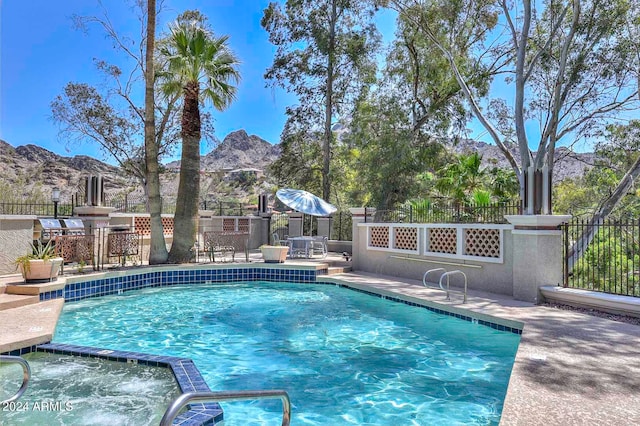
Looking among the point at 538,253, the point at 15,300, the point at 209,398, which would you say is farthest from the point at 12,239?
the point at 538,253

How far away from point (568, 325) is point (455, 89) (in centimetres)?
1271

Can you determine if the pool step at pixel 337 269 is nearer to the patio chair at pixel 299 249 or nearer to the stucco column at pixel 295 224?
the patio chair at pixel 299 249

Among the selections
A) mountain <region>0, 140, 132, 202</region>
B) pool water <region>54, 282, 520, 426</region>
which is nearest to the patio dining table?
pool water <region>54, 282, 520, 426</region>

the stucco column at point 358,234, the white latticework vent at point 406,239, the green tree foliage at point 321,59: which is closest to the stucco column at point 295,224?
the green tree foliage at point 321,59

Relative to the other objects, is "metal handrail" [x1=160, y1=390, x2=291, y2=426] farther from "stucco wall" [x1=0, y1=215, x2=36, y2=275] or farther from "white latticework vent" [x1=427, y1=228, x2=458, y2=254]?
"stucco wall" [x1=0, y1=215, x2=36, y2=275]

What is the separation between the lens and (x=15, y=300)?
6.07m

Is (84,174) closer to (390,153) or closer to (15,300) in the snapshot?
(390,153)

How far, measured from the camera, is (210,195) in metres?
47.7

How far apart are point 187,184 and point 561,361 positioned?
9.59 m

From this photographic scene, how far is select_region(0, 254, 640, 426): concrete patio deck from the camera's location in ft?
8.98

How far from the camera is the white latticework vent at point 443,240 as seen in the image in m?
8.92

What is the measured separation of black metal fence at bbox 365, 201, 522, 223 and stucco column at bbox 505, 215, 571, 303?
2.51 ft

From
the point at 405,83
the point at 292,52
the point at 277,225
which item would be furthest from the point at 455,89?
the point at 277,225

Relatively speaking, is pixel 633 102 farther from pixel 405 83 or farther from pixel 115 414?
pixel 115 414
